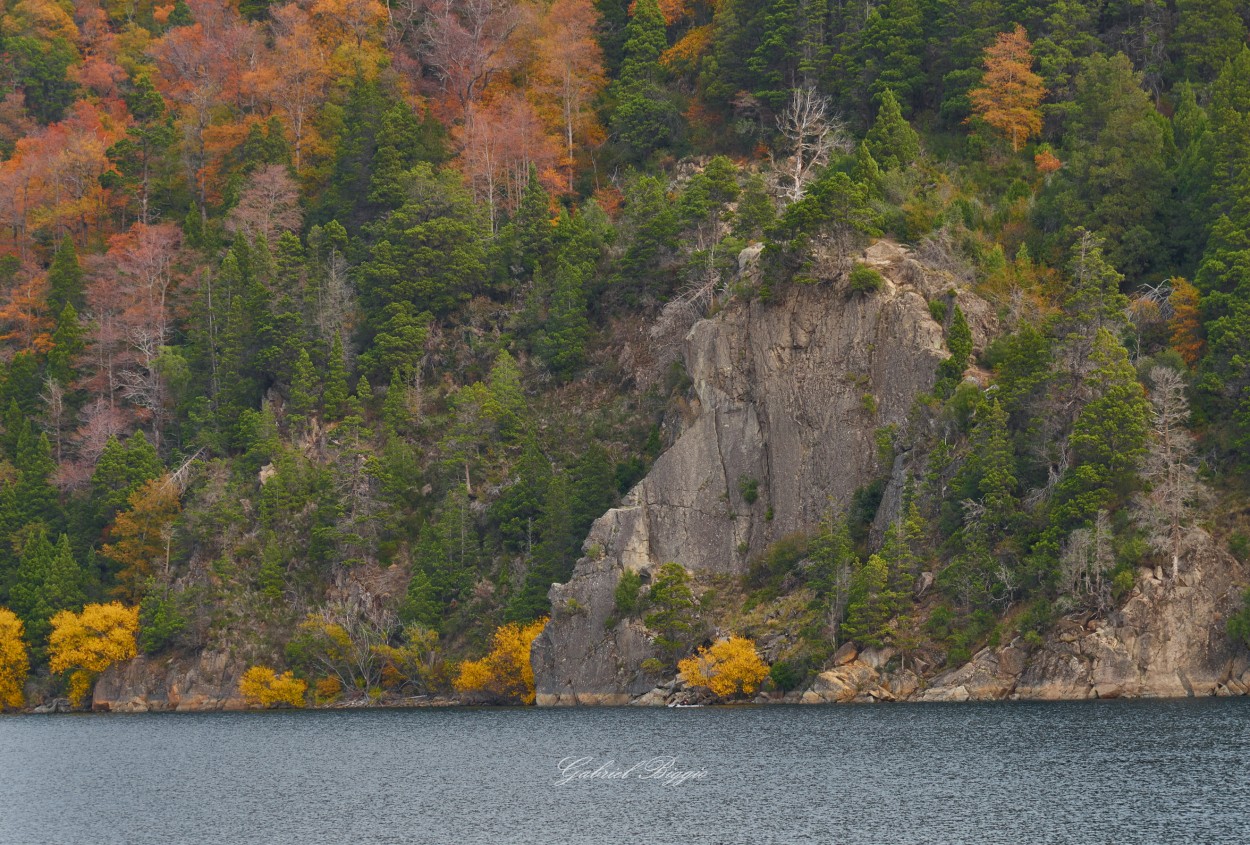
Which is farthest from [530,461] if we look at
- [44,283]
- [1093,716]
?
[44,283]

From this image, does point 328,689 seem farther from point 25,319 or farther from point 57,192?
point 57,192

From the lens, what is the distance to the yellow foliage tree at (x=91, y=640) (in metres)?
104

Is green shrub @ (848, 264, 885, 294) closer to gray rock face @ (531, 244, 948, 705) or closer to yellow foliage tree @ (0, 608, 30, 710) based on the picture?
gray rock face @ (531, 244, 948, 705)

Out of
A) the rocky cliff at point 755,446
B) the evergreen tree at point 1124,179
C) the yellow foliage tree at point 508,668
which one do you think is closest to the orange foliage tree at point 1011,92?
the evergreen tree at point 1124,179

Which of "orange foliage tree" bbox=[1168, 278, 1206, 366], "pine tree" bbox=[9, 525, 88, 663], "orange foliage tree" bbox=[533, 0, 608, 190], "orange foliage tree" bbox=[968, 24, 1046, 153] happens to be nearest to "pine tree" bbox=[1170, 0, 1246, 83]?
"orange foliage tree" bbox=[968, 24, 1046, 153]

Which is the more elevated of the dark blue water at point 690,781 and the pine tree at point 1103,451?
the pine tree at point 1103,451

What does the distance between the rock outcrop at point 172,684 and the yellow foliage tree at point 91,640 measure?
3.88 ft

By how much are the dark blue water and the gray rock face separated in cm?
810

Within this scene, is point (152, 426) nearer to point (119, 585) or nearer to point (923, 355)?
point (119, 585)

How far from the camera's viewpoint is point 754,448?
94.4 meters

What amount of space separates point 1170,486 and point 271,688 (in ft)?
175

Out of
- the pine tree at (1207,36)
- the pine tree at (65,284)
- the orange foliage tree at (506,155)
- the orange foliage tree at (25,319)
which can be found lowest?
the orange foliage tree at (25,319)

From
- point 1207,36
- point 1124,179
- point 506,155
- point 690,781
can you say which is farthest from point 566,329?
point 690,781

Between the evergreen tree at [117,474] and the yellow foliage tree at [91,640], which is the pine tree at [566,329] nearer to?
the evergreen tree at [117,474]
